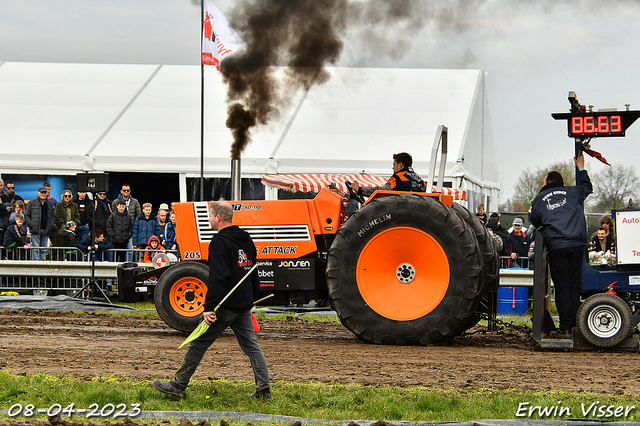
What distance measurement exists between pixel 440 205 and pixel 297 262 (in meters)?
1.91

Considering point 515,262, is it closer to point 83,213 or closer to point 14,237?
point 83,213

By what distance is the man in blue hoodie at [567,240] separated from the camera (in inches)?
334

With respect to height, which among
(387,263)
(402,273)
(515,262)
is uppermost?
(387,263)

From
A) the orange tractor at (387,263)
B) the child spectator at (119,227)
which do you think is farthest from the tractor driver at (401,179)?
the child spectator at (119,227)

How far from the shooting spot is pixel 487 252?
902 cm

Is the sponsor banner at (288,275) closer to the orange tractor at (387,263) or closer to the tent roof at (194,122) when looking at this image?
the orange tractor at (387,263)

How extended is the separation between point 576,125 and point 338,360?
12.3 feet

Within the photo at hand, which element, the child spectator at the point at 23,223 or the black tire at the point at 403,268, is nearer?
the black tire at the point at 403,268

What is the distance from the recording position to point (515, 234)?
49.1 ft

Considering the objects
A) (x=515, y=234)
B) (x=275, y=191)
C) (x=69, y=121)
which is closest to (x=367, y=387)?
(x=515, y=234)

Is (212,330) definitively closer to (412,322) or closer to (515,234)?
(412,322)

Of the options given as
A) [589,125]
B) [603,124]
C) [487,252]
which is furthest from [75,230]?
[603,124]

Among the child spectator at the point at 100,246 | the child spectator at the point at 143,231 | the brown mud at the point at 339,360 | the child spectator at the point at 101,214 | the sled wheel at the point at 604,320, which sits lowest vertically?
the brown mud at the point at 339,360

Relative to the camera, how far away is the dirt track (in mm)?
6555
